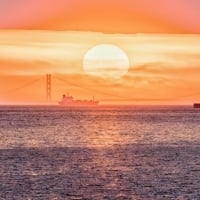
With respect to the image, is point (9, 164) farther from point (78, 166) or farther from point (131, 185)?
point (131, 185)

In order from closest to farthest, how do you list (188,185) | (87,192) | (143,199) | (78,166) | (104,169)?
(143,199) < (87,192) < (188,185) < (104,169) < (78,166)

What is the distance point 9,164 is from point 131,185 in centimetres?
2323

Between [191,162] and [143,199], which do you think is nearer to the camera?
[143,199]

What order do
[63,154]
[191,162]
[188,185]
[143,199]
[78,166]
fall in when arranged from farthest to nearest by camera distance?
1. [63,154]
2. [191,162]
3. [78,166]
4. [188,185]
5. [143,199]

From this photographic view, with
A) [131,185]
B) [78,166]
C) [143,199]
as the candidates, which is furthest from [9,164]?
[143,199]

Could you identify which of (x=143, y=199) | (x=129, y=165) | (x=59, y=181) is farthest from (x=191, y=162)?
(x=143, y=199)

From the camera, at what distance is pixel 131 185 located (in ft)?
190

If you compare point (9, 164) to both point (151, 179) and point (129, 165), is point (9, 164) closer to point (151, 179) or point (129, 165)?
point (129, 165)

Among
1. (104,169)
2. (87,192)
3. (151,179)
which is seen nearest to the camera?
(87,192)

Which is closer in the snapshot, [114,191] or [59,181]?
[114,191]

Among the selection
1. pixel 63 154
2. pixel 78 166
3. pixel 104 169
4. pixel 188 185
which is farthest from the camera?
pixel 63 154

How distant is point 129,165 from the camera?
77500mm

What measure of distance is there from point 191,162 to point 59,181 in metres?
25.7

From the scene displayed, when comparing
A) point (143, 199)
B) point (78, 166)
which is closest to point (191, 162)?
point (78, 166)
